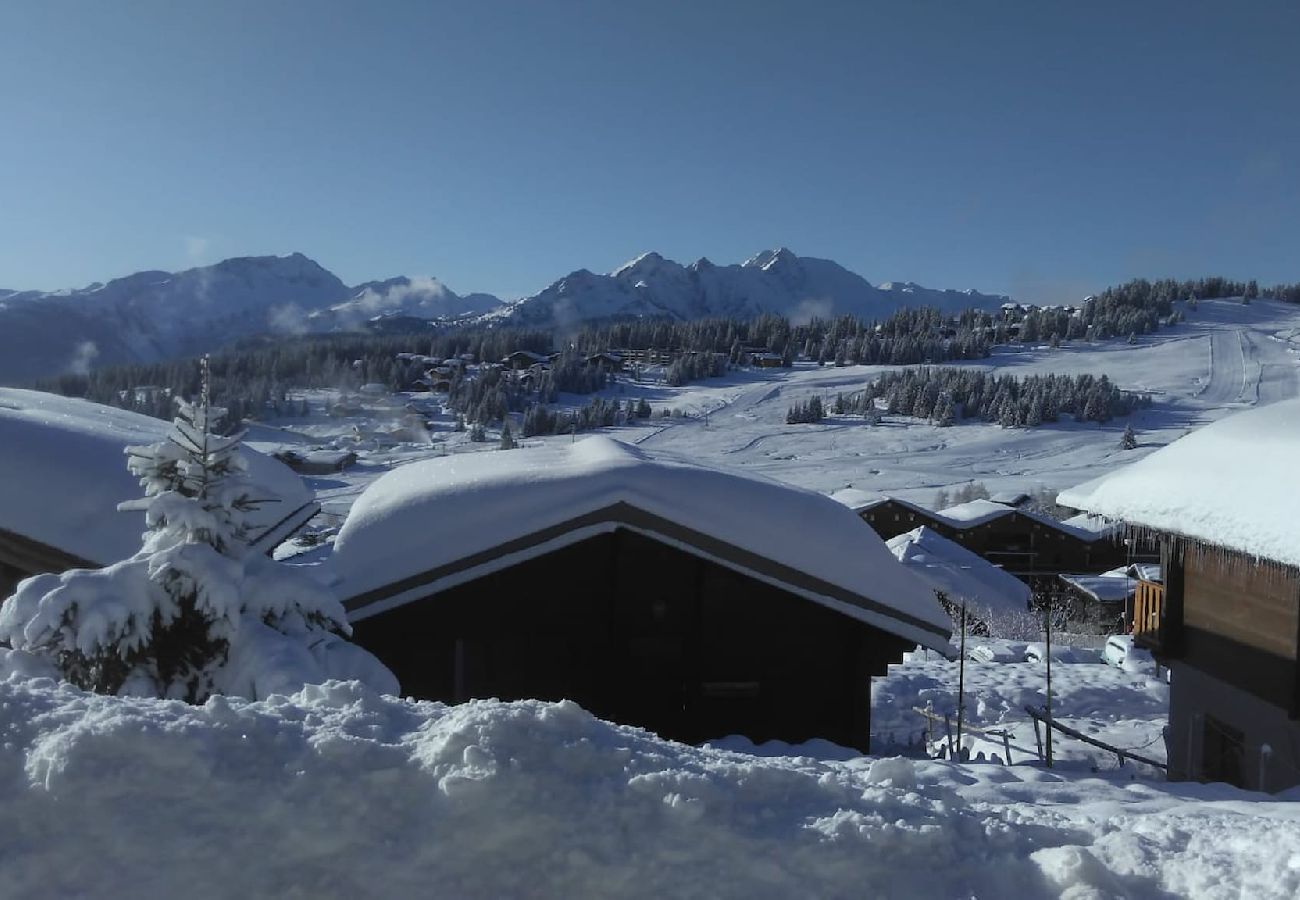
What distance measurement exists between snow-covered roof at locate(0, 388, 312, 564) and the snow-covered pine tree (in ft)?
8.10

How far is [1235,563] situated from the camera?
9.78 m

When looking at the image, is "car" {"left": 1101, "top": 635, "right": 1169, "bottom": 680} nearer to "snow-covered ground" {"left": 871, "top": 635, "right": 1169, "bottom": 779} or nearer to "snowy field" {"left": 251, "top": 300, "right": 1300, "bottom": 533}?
"snow-covered ground" {"left": 871, "top": 635, "right": 1169, "bottom": 779}

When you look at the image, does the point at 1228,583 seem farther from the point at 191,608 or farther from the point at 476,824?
the point at 191,608

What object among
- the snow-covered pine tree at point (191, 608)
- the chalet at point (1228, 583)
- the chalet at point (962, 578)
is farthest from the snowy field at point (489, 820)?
the chalet at point (962, 578)

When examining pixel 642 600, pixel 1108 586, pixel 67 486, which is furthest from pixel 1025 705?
pixel 1108 586

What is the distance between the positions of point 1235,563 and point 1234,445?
1.56m

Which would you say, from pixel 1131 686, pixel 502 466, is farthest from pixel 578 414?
pixel 502 466

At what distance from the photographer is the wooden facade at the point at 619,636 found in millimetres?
8203

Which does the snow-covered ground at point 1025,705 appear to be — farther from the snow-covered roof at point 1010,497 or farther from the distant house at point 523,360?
the distant house at point 523,360

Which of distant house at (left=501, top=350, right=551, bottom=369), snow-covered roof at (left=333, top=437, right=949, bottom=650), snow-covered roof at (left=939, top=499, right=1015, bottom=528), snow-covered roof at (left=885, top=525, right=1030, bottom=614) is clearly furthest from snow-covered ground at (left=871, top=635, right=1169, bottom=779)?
distant house at (left=501, top=350, right=551, bottom=369)

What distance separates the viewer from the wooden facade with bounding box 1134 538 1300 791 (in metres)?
9.11

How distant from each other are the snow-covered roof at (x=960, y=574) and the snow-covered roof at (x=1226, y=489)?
28.3 meters

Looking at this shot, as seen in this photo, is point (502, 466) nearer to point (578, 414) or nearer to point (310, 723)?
point (310, 723)

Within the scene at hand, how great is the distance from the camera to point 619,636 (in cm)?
828
